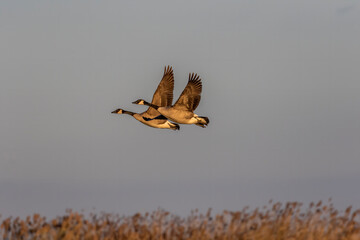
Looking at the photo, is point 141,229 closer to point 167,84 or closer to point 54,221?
point 54,221

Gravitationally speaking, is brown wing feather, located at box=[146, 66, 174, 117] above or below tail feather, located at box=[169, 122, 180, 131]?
above

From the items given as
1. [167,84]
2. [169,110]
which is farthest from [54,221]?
[167,84]

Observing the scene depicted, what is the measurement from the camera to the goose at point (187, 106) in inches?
971

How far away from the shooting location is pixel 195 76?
83.3 feet

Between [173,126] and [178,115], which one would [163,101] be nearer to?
[173,126]

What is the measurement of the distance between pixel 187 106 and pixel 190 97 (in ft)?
1.22

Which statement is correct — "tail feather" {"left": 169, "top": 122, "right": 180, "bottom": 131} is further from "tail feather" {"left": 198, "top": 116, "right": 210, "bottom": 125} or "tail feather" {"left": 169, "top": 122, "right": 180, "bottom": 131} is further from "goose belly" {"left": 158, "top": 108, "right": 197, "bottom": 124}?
"goose belly" {"left": 158, "top": 108, "right": 197, "bottom": 124}

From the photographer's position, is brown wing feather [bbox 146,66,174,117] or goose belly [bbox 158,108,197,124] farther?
brown wing feather [bbox 146,66,174,117]

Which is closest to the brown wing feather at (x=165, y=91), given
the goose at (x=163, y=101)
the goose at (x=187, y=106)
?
the goose at (x=163, y=101)

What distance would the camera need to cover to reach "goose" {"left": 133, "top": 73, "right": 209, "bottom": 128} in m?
24.7

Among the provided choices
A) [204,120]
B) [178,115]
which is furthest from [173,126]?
[178,115]

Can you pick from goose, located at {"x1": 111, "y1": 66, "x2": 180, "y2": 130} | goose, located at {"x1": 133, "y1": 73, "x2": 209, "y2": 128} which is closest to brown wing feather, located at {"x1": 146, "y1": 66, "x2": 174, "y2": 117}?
goose, located at {"x1": 111, "y1": 66, "x2": 180, "y2": 130}

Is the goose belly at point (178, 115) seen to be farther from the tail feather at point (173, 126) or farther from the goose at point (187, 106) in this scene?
the tail feather at point (173, 126)

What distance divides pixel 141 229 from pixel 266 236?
261 centimetres
